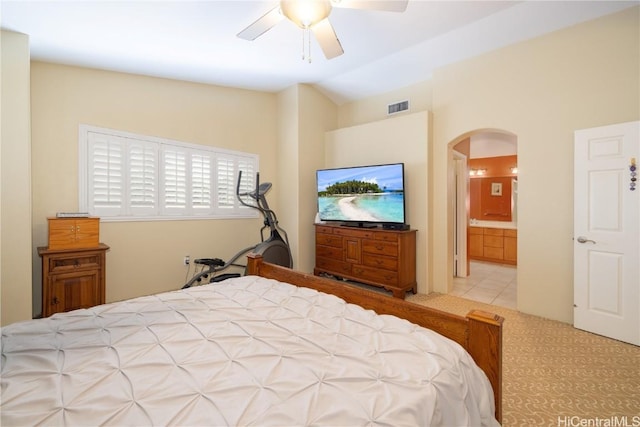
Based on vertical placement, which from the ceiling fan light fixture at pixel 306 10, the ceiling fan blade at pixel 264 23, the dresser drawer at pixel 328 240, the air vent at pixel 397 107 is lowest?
the dresser drawer at pixel 328 240

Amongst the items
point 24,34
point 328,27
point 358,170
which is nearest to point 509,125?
point 358,170

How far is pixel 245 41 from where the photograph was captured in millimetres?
3178

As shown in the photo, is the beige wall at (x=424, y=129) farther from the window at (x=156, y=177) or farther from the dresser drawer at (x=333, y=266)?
the dresser drawer at (x=333, y=266)

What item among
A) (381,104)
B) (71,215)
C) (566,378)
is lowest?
(566,378)

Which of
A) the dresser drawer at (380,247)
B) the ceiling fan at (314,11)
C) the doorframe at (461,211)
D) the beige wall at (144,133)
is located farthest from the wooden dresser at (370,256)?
the ceiling fan at (314,11)

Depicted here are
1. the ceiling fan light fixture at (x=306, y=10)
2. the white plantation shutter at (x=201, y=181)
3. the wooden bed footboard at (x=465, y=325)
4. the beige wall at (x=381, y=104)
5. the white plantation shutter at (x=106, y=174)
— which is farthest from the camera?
the beige wall at (x=381, y=104)

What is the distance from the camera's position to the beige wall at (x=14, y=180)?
2.64 metres

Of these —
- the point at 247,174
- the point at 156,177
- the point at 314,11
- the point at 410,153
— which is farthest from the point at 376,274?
the point at 156,177

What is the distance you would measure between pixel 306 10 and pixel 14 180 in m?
2.99

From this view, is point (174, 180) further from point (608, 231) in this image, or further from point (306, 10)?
point (608, 231)

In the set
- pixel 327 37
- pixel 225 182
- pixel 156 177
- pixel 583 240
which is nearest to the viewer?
pixel 327 37

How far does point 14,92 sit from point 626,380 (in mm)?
5587

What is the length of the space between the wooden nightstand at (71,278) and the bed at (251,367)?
1805 millimetres

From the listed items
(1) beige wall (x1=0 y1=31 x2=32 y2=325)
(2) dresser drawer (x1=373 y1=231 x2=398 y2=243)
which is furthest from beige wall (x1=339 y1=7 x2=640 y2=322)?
(1) beige wall (x1=0 y1=31 x2=32 y2=325)
